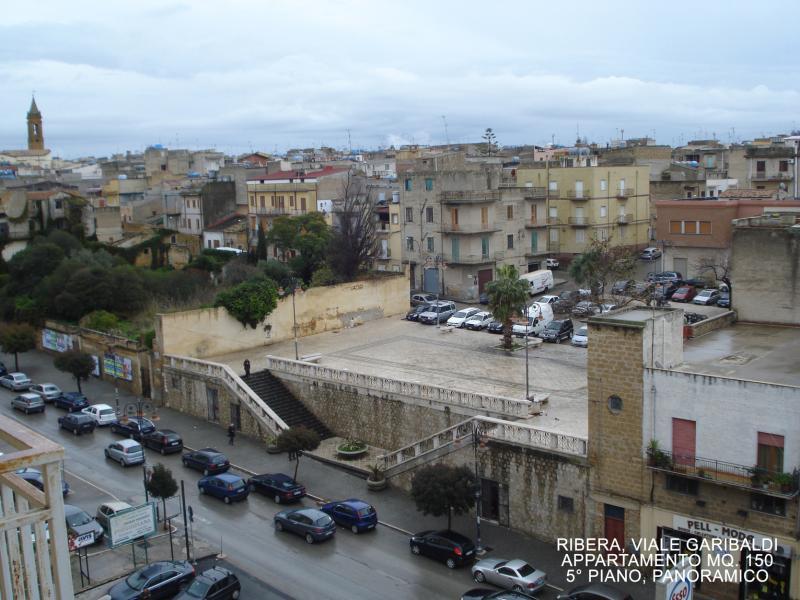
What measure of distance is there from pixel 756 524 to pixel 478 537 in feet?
25.1

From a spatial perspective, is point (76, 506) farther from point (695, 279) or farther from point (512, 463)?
point (695, 279)

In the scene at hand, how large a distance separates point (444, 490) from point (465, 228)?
32509 millimetres

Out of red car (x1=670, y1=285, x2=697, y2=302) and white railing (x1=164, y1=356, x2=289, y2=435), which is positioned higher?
red car (x1=670, y1=285, x2=697, y2=302)

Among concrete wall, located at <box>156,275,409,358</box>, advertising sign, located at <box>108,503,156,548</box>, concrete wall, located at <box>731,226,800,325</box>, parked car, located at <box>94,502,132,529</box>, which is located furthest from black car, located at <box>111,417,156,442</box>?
concrete wall, located at <box>731,226,800,325</box>

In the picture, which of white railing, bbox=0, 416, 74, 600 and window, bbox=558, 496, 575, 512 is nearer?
white railing, bbox=0, 416, 74, 600

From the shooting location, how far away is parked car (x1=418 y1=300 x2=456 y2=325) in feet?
150

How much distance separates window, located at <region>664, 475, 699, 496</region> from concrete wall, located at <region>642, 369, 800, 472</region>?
0.75 m

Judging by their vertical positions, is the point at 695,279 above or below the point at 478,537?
above

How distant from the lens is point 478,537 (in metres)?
24.4

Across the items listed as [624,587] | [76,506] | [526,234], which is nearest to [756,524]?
[624,587]

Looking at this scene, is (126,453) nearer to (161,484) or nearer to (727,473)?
(161,484)

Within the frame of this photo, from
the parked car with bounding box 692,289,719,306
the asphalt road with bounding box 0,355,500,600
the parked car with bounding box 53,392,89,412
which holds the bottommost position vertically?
the asphalt road with bounding box 0,355,500,600

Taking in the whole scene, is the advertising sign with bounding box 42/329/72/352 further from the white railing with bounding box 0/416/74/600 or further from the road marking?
the white railing with bounding box 0/416/74/600

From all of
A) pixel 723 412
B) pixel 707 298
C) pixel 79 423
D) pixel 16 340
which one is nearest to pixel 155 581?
pixel 723 412
